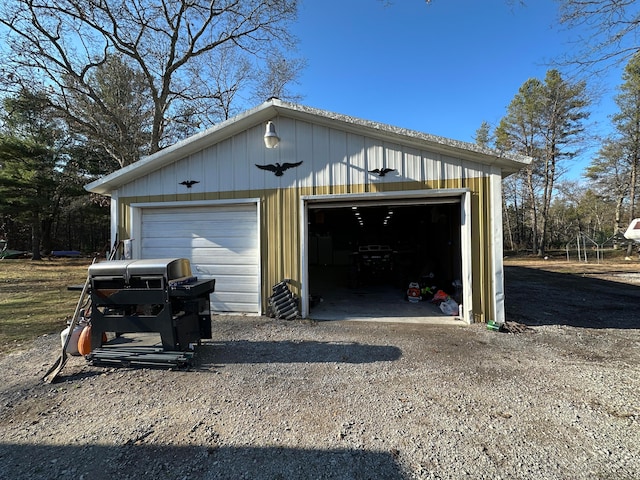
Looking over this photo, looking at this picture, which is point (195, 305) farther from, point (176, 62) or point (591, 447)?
point (176, 62)

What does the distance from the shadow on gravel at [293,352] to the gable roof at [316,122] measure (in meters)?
3.18

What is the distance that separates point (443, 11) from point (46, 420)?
8212mm

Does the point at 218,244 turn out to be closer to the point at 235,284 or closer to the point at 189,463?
the point at 235,284

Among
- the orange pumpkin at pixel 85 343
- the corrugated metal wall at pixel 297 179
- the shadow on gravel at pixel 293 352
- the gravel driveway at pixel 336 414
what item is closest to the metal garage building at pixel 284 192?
the corrugated metal wall at pixel 297 179

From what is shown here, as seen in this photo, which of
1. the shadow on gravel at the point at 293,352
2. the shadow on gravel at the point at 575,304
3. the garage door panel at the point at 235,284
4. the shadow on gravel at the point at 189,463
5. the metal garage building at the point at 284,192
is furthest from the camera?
the garage door panel at the point at 235,284

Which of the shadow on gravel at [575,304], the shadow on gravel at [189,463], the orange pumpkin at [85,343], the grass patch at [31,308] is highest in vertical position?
the orange pumpkin at [85,343]

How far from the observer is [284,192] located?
18.2 ft

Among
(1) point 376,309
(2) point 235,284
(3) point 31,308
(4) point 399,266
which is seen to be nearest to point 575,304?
(4) point 399,266

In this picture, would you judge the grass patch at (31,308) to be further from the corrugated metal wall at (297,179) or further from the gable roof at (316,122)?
the gable roof at (316,122)

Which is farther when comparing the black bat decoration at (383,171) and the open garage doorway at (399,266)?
the open garage doorway at (399,266)

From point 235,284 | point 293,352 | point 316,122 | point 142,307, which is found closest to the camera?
point 142,307

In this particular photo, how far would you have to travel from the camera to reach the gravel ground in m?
1.92

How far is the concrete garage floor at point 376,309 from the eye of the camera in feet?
17.8

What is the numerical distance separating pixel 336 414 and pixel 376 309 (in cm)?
387
